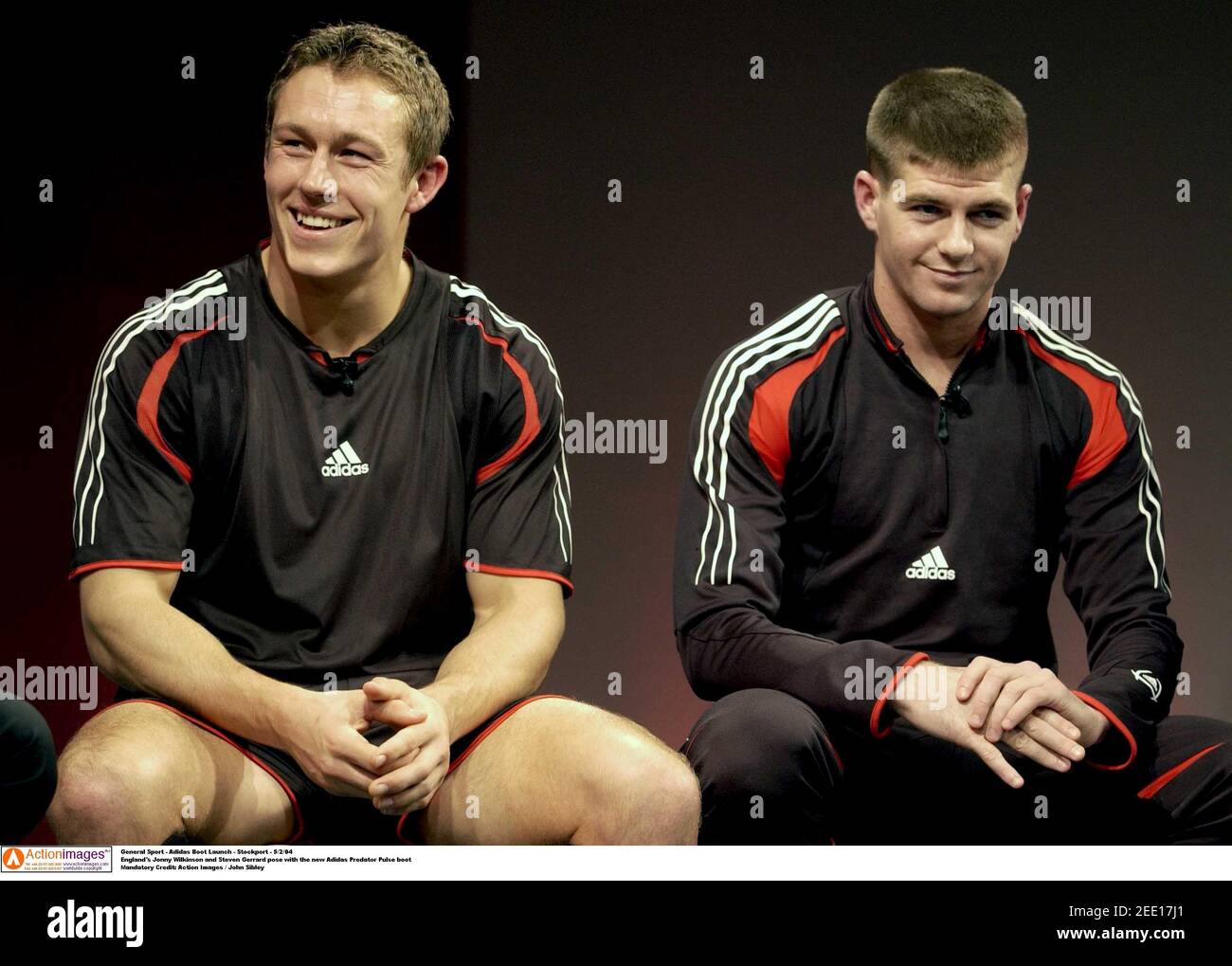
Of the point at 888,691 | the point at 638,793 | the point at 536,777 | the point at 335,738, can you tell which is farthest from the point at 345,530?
the point at 888,691

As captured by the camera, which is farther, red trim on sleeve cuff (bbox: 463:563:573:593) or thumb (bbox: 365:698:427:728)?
red trim on sleeve cuff (bbox: 463:563:573:593)

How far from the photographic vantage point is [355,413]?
2.17 meters

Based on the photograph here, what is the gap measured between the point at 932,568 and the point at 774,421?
0.30 m

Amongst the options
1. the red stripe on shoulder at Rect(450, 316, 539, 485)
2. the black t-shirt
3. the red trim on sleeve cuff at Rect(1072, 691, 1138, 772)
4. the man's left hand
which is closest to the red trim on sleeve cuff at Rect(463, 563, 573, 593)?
the black t-shirt

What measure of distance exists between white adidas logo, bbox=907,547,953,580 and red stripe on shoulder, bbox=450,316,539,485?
554mm

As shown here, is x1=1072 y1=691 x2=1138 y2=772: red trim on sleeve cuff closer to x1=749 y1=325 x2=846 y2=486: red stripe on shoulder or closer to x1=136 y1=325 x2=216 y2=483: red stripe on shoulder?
x1=749 y1=325 x2=846 y2=486: red stripe on shoulder

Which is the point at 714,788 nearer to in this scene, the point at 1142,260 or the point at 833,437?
the point at 833,437

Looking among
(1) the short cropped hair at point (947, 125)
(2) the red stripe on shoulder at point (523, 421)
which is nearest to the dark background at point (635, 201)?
(1) the short cropped hair at point (947, 125)

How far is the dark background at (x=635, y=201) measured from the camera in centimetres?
254

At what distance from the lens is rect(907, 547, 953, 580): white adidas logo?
2.19m

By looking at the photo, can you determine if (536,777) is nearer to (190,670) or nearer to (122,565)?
(190,670)

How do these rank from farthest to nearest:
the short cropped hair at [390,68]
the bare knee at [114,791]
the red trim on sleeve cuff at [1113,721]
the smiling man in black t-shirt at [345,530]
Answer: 1. the short cropped hair at [390,68]
2. the red trim on sleeve cuff at [1113,721]
3. the smiling man in black t-shirt at [345,530]
4. the bare knee at [114,791]

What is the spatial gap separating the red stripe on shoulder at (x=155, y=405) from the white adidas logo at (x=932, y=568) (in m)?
0.99

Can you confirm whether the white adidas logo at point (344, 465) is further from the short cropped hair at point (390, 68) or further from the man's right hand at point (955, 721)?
the man's right hand at point (955, 721)
